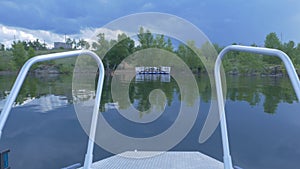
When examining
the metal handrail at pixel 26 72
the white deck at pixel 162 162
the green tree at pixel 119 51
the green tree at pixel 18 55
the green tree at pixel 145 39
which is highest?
the green tree at pixel 18 55

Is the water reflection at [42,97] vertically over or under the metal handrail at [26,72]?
under

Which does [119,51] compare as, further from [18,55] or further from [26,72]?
[18,55]

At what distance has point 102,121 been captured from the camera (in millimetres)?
4789

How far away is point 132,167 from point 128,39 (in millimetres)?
1135

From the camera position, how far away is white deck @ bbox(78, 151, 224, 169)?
8.18ft

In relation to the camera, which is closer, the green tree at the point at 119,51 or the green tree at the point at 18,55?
the green tree at the point at 119,51

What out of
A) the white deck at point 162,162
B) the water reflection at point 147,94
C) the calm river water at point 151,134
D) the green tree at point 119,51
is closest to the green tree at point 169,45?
the green tree at point 119,51

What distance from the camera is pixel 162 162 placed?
2.60m

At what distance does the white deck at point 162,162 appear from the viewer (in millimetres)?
2492

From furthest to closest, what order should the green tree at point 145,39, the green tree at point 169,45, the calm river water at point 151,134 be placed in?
the calm river water at point 151,134, the green tree at point 145,39, the green tree at point 169,45

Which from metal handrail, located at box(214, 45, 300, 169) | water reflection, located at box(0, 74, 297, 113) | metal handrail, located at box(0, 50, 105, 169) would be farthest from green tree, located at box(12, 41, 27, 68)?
metal handrail, located at box(214, 45, 300, 169)

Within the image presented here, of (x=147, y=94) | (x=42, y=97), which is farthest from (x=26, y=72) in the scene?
(x=42, y=97)

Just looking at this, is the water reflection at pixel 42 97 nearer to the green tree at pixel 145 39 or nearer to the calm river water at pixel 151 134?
the calm river water at pixel 151 134

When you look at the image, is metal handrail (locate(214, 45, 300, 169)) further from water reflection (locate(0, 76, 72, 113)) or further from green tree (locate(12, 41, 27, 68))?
green tree (locate(12, 41, 27, 68))
